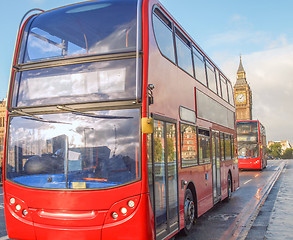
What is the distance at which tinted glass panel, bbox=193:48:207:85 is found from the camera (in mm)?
8442

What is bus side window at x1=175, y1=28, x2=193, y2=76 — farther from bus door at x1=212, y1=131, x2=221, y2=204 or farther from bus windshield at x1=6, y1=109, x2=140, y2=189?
bus windshield at x1=6, y1=109, x2=140, y2=189

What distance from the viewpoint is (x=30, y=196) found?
5137mm

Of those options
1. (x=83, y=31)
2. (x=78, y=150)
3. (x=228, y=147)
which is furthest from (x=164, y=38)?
(x=228, y=147)

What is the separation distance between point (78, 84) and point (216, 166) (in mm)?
5691

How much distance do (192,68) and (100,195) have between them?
4223 mm

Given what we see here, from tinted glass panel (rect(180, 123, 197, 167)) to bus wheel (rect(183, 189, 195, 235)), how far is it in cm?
62

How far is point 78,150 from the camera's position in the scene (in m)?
5.00

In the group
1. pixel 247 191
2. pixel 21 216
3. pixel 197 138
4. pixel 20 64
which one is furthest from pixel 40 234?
pixel 247 191

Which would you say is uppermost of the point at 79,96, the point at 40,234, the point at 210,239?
the point at 79,96

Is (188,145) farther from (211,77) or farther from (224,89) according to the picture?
(224,89)

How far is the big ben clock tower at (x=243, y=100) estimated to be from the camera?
6058 inches

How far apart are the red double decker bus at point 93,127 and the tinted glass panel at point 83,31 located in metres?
0.02


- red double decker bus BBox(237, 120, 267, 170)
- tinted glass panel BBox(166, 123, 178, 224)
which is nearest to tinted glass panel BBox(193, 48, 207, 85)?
tinted glass panel BBox(166, 123, 178, 224)

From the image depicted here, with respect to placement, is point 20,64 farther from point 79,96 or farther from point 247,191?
point 247,191
